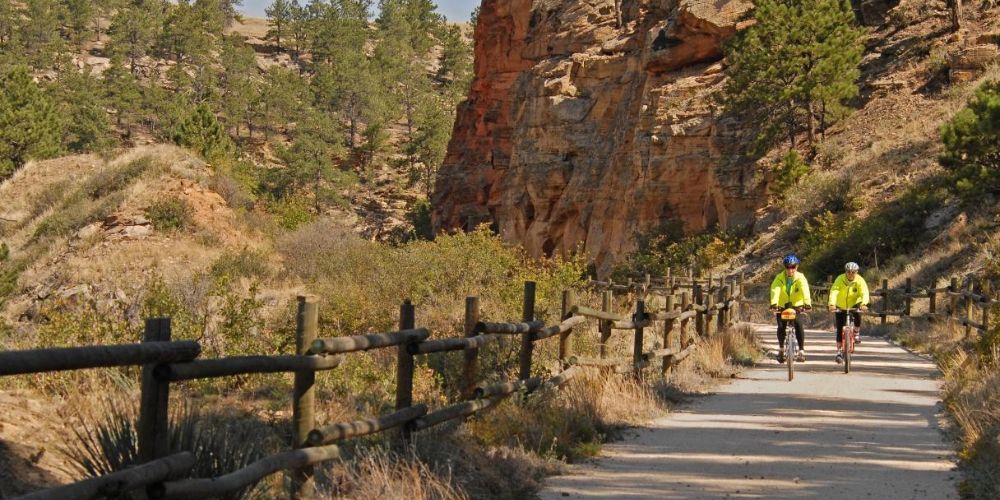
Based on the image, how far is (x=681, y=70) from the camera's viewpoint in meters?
51.8

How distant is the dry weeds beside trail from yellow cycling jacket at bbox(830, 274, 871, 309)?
8.26 ft

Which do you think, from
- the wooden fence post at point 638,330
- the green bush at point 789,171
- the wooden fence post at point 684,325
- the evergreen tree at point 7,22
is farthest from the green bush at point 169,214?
the evergreen tree at point 7,22

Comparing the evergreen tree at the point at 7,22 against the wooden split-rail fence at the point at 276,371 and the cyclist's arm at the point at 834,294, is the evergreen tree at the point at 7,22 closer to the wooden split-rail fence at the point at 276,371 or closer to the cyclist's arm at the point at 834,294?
the cyclist's arm at the point at 834,294

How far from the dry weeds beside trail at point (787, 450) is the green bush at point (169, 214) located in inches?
1053

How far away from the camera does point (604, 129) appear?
55656mm

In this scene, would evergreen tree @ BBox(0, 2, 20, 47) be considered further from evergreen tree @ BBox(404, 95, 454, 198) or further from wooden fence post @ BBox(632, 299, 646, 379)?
wooden fence post @ BBox(632, 299, 646, 379)

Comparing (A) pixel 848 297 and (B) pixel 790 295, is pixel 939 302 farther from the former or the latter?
(B) pixel 790 295

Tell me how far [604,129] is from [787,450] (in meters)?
47.3

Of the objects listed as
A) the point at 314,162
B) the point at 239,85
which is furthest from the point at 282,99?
the point at 314,162

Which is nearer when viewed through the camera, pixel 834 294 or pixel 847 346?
pixel 847 346

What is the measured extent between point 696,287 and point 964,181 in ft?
51.4

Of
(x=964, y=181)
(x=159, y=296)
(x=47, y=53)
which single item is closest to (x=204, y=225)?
(x=159, y=296)

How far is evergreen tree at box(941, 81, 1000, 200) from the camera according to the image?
29202 mm

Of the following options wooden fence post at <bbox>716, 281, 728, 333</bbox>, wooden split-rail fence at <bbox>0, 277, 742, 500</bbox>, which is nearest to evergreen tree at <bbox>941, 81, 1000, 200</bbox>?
wooden fence post at <bbox>716, 281, 728, 333</bbox>
